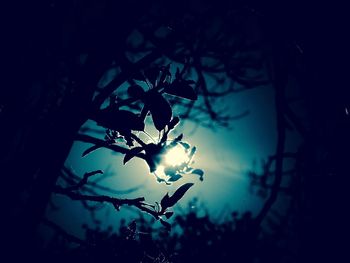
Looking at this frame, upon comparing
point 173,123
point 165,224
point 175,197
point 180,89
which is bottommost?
point 165,224

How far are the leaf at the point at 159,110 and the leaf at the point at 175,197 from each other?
384mm

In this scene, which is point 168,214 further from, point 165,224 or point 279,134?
point 279,134

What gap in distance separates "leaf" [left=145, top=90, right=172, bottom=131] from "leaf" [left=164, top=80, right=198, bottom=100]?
0.18ft

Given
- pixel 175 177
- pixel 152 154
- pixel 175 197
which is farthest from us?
pixel 175 197

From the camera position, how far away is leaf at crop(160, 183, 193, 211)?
4.25 ft

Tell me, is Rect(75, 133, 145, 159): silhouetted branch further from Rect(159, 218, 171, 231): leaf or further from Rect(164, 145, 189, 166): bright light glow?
Rect(159, 218, 171, 231): leaf

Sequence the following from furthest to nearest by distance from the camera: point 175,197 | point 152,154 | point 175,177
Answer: point 175,197 < point 175,177 < point 152,154

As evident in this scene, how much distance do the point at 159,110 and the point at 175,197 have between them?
0.48 meters

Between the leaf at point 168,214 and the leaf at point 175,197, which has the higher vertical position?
the leaf at point 175,197

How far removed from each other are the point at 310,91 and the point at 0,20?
2.34 m

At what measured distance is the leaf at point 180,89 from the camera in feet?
3.54

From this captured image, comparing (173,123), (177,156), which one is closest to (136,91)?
(173,123)

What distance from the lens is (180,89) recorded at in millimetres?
1083

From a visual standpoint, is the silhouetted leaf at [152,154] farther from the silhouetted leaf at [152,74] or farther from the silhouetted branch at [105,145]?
the silhouetted leaf at [152,74]
